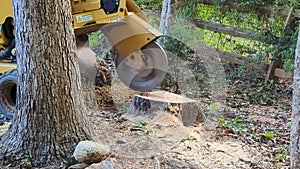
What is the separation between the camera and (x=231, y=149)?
300 centimetres

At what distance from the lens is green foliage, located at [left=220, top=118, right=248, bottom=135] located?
135 inches

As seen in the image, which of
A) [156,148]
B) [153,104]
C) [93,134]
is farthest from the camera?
[153,104]

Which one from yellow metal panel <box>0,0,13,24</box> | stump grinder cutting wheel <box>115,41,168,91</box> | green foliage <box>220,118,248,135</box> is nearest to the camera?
green foliage <box>220,118,248,135</box>

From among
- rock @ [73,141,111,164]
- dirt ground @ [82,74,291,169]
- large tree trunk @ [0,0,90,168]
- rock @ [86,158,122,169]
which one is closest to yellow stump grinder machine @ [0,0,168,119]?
dirt ground @ [82,74,291,169]

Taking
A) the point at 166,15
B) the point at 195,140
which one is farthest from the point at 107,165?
the point at 166,15

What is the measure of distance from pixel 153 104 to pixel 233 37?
2.84 meters

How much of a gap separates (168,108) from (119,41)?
1.06 m

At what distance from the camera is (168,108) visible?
3486 mm

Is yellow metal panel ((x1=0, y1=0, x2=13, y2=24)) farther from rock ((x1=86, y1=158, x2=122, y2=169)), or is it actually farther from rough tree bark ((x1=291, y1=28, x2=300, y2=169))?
rough tree bark ((x1=291, y1=28, x2=300, y2=169))

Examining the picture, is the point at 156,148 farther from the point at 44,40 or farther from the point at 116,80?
the point at 116,80

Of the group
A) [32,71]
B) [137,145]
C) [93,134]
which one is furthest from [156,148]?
[32,71]

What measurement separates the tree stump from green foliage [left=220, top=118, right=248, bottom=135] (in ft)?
0.73

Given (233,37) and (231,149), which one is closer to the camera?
(231,149)

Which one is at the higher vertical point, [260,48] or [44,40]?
[44,40]
